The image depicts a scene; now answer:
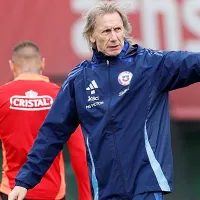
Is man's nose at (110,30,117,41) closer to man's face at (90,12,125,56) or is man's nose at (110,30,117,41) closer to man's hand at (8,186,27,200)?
man's face at (90,12,125,56)

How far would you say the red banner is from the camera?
7109 mm

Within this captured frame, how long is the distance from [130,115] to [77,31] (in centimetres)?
306

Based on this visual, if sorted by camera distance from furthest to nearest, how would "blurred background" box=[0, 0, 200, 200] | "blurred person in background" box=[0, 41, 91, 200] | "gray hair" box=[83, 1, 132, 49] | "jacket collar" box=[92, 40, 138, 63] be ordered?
"blurred background" box=[0, 0, 200, 200]
"blurred person in background" box=[0, 41, 91, 200]
"gray hair" box=[83, 1, 132, 49]
"jacket collar" box=[92, 40, 138, 63]

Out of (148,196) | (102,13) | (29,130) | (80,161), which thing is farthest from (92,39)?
(80,161)

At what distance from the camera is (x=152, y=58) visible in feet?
14.0

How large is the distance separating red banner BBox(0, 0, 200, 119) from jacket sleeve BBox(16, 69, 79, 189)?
101 inches

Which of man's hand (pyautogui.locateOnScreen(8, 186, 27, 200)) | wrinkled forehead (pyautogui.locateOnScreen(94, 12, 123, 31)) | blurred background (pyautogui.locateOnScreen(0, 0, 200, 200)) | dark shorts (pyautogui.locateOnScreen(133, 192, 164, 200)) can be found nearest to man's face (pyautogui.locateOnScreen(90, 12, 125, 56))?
wrinkled forehead (pyautogui.locateOnScreen(94, 12, 123, 31))

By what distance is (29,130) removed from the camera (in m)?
5.42

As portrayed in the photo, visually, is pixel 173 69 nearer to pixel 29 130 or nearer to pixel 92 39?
pixel 92 39

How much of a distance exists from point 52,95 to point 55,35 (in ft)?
5.78

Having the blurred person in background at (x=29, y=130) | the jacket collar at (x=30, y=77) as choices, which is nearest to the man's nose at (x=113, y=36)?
the blurred person in background at (x=29, y=130)

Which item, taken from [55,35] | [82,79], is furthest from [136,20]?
[82,79]

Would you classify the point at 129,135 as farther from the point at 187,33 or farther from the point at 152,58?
the point at 187,33

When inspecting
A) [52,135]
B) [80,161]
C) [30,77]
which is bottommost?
[80,161]
